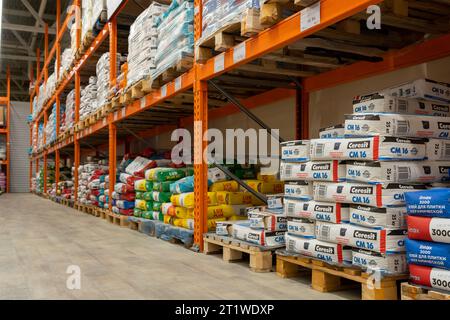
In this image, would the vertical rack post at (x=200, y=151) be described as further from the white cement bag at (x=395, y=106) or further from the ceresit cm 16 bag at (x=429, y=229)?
the ceresit cm 16 bag at (x=429, y=229)

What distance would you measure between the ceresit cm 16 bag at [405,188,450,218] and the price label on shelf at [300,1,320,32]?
4.31ft

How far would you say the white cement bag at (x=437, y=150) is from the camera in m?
2.97

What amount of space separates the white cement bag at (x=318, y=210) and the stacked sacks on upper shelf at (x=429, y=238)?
0.54 m

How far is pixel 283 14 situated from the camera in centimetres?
373

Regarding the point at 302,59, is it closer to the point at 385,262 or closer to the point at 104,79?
the point at 385,262

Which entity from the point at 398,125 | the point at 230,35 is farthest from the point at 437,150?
the point at 230,35

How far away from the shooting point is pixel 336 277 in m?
3.16

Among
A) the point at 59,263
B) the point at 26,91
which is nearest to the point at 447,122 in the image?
the point at 59,263

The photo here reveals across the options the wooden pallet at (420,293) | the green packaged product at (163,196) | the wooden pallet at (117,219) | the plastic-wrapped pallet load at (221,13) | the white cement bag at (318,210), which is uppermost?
the plastic-wrapped pallet load at (221,13)

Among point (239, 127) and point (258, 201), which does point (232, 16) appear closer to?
point (258, 201)

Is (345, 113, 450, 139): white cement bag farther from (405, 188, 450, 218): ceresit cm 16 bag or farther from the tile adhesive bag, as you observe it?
the tile adhesive bag

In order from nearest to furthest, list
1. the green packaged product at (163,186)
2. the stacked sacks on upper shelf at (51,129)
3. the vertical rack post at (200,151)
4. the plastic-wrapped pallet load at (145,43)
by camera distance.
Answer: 1. the vertical rack post at (200,151)
2. the plastic-wrapped pallet load at (145,43)
3. the green packaged product at (163,186)
4. the stacked sacks on upper shelf at (51,129)

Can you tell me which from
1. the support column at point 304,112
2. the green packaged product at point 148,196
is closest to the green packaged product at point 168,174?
the green packaged product at point 148,196
